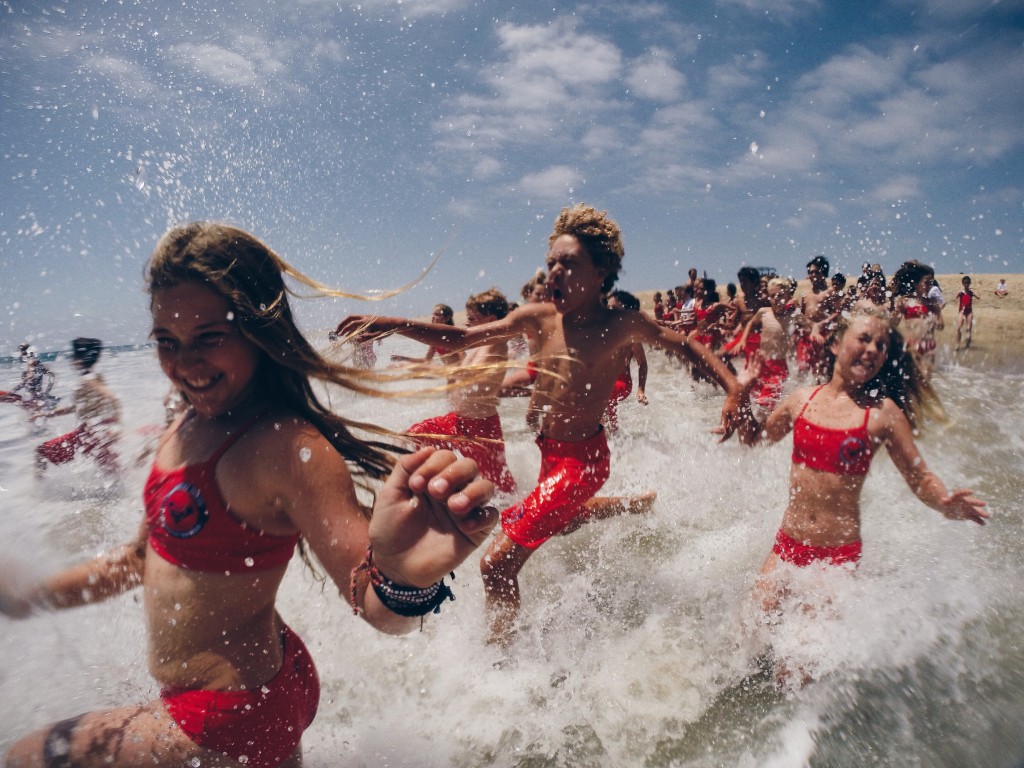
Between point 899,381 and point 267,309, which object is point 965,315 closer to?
point 899,381

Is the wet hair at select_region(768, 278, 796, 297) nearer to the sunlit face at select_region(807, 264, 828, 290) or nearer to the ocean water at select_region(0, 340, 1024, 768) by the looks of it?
the sunlit face at select_region(807, 264, 828, 290)

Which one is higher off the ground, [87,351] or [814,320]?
[814,320]

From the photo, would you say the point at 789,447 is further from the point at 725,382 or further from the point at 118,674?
the point at 118,674

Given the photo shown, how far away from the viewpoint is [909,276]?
25.5ft

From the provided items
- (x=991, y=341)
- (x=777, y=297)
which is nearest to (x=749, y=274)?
(x=777, y=297)

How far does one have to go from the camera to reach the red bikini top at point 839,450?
2.94m

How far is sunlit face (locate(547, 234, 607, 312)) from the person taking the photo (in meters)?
3.47

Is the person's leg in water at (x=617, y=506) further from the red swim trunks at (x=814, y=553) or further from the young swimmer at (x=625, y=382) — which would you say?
the red swim trunks at (x=814, y=553)

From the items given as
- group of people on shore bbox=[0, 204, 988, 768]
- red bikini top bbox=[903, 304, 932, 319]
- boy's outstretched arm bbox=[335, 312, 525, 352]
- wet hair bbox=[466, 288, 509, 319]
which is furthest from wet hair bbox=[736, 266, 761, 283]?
group of people on shore bbox=[0, 204, 988, 768]

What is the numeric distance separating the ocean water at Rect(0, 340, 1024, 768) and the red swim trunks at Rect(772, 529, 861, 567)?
0.12 metres

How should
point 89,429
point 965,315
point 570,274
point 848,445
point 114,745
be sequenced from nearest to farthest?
point 114,745, point 848,445, point 570,274, point 89,429, point 965,315

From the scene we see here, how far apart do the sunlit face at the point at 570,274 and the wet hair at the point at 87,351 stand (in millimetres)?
4011

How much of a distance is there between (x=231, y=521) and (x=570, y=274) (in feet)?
8.17

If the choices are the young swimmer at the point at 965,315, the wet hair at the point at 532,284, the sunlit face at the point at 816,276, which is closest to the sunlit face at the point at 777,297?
the sunlit face at the point at 816,276
